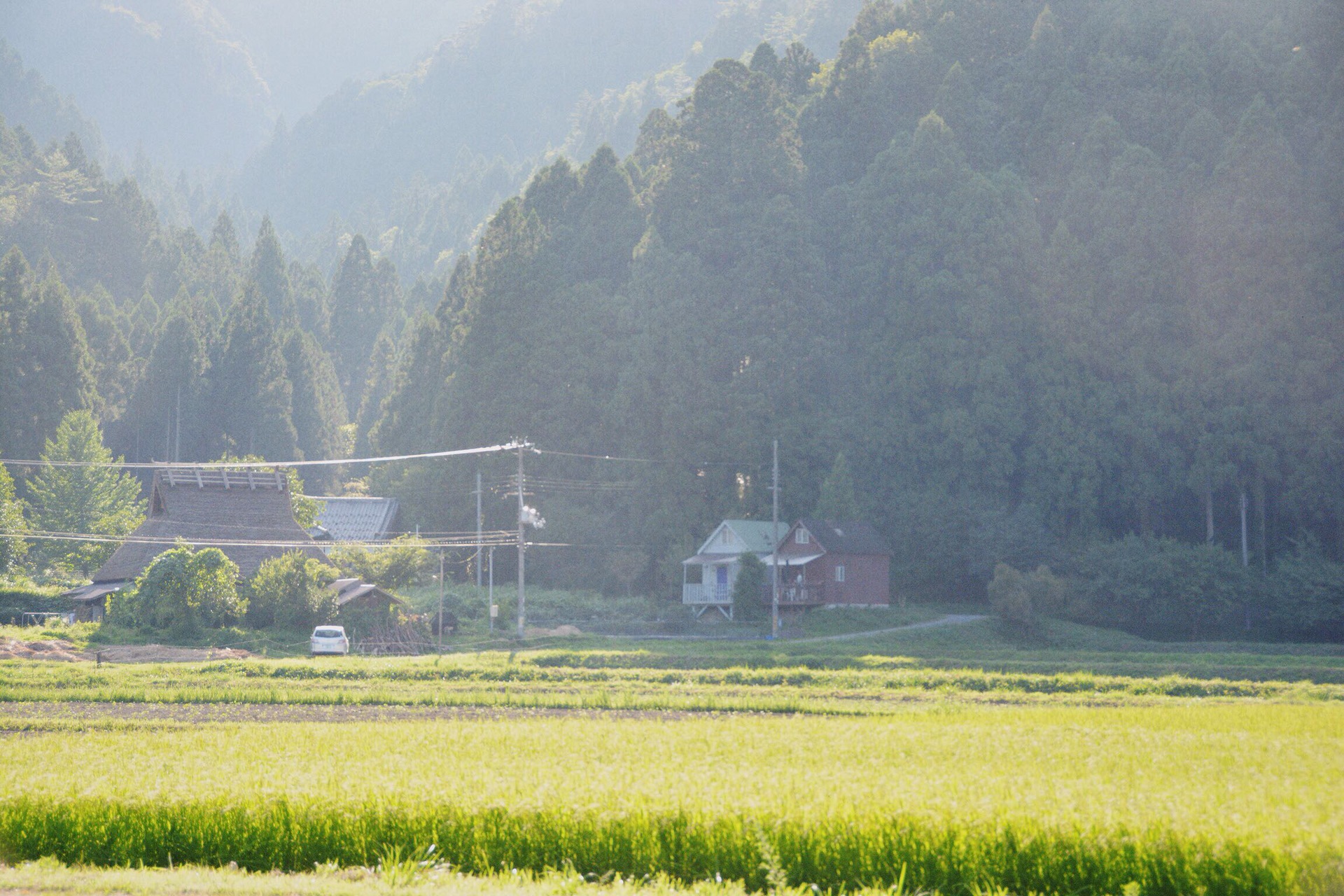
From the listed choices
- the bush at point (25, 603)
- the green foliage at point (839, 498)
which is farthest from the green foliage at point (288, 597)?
the green foliage at point (839, 498)

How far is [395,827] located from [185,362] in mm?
93948

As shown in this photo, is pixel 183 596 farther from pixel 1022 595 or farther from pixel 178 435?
pixel 178 435

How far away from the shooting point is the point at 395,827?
1196 cm

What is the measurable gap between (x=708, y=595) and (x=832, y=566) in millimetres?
6511

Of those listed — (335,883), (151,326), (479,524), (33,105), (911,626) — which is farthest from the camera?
(33,105)

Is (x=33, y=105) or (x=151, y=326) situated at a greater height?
(x=33, y=105)

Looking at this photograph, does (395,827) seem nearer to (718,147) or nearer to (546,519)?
(546,519)

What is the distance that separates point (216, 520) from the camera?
51.0 meters

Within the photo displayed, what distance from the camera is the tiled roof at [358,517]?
250 ft

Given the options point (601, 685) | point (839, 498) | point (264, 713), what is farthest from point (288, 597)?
point (839, 498)

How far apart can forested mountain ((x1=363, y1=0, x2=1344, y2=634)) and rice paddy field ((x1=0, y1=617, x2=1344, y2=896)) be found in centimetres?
4171

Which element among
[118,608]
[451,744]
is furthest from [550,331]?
[451,744]

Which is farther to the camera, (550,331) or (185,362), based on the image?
(185,362)

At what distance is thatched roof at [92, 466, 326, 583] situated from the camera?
49.7 metres
